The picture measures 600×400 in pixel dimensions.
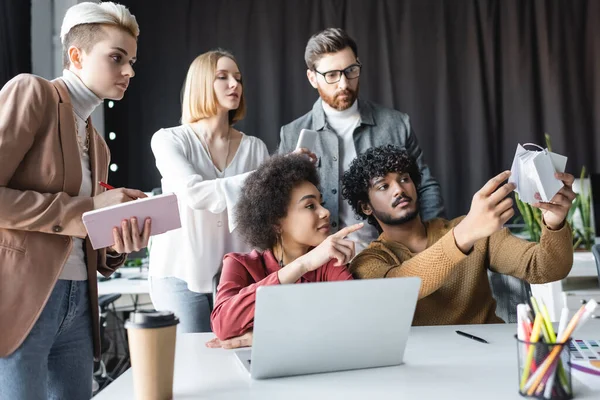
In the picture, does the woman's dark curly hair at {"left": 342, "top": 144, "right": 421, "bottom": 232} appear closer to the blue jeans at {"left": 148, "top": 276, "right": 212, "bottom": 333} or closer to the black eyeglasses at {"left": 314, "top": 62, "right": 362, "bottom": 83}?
the black eyeglasses at {"left": 314, "top": 62, "right": 362, "bottom": 83}

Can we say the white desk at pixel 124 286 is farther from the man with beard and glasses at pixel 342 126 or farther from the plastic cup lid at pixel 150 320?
the plastic cup lid at pixel 150 320

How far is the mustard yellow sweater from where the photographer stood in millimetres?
1688

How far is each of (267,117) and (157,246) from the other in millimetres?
2366

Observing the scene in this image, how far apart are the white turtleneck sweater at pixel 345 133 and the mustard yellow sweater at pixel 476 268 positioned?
0.38 metres

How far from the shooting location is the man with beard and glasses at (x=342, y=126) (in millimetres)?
2162

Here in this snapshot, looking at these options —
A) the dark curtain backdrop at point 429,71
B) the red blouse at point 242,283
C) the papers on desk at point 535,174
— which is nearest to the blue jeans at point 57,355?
the red blouse at point 242,283

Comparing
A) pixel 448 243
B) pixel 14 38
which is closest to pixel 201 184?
pixel 448 243

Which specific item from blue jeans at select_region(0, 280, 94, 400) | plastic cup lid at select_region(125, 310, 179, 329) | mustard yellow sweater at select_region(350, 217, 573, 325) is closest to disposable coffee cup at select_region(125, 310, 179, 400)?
plastic cup lid at select_region(125, 310, 179, 329)

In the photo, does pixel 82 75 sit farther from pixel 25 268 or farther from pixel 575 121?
pixel 575 121

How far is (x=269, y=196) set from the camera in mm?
1666

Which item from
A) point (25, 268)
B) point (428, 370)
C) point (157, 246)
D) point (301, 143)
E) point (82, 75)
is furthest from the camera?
point (157, 246)

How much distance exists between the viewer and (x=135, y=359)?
0.97 meters

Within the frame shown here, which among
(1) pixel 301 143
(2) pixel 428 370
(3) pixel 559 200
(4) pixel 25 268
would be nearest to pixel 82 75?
(4) pixel 25 268

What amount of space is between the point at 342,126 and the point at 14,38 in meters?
2.03
